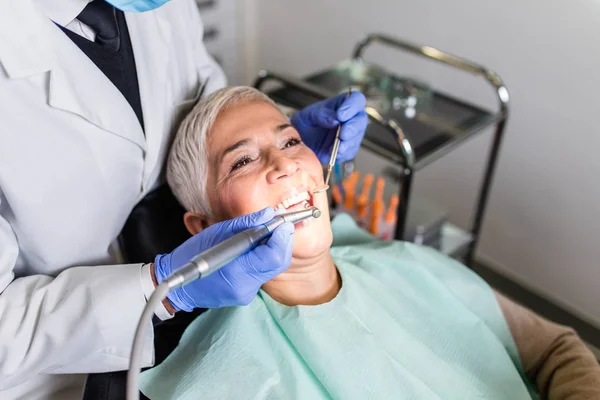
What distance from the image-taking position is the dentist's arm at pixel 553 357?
3.84ft

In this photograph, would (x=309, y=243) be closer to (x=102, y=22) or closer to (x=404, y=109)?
(x=102, y=22)

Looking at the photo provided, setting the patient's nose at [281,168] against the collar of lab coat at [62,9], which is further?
the patient's nose at [281,168]

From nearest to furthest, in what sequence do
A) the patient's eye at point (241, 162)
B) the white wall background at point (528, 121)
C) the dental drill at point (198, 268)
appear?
the dental drill at point (198, 268) → the patient's eye at point (241, 162) → the white wall background at point (528, 121)

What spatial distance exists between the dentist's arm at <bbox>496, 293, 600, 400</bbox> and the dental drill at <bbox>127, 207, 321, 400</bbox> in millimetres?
704

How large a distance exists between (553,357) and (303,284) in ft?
1.95

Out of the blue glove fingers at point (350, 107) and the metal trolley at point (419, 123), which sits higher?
the blue glove fingers at point (350, 107)

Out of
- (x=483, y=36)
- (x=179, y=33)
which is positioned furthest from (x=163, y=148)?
(x=483, y=36)

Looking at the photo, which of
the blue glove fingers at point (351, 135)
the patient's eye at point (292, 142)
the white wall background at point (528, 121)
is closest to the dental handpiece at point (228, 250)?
the patient's eye at point (292, 142)

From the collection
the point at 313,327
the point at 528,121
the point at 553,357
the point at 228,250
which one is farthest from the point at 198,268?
the point at 528,121

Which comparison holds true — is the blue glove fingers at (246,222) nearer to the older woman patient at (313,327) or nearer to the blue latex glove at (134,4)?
the older woman patient at (313,327)

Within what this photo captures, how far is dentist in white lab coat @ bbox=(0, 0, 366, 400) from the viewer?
0.97m

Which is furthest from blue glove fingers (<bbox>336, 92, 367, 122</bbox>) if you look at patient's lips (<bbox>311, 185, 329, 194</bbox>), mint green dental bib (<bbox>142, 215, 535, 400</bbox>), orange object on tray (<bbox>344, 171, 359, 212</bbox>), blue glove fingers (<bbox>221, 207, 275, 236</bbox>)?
orange object on tray (<bbox>344, 171, 359, 212</bbox>)

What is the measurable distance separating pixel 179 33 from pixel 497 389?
→ 110 centimetres

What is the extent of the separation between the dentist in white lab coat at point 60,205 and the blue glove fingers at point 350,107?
46 centimetres
